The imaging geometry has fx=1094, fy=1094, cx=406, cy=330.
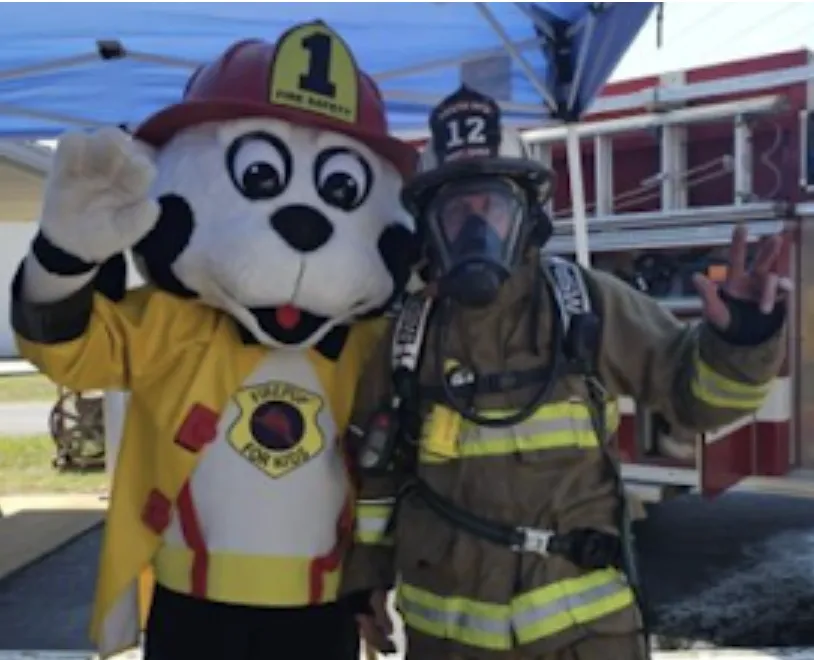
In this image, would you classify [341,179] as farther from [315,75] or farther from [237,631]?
[237,631]

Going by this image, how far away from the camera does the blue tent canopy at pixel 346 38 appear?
372 centimetres

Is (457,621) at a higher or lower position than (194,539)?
lower

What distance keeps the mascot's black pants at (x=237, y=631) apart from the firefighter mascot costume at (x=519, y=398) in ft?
0.84

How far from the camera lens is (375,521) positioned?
2199mm

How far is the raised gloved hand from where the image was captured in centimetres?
195

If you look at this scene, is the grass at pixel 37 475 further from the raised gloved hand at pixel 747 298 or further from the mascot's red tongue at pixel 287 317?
the raised gloved hand at pixel 747 298

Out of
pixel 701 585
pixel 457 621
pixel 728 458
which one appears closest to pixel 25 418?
pixel 701 585

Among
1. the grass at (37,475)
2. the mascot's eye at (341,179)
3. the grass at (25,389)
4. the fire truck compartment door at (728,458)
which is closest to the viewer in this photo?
the mascot's eye at (341,179)

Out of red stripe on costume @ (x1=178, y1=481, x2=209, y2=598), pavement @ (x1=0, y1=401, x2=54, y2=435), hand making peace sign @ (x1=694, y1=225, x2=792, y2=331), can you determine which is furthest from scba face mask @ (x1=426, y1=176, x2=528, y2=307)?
pavement @ (x1=0, y1=401, x2=54, y2=435)

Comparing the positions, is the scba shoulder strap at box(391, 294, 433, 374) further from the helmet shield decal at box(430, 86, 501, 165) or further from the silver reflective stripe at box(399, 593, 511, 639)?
the silver reflective stripe at box(399, 593, 511, 639)

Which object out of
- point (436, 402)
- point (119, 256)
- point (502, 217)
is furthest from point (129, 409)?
point (502, 217)

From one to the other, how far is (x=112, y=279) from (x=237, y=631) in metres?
0.78

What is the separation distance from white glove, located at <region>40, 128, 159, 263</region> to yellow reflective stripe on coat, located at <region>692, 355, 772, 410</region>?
1067mm

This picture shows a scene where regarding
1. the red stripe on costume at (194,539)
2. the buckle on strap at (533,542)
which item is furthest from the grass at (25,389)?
the buckle on strap at (533,542)
